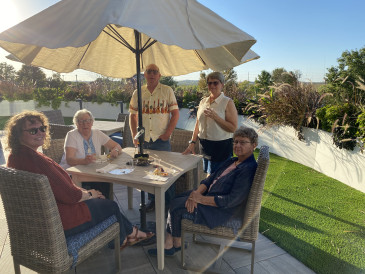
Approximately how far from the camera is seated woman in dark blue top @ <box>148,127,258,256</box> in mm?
1879

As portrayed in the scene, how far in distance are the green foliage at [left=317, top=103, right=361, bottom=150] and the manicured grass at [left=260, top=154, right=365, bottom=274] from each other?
2.33 ft

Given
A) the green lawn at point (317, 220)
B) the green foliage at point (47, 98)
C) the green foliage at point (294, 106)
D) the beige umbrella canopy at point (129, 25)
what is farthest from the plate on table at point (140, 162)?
the green foliage at point (47, 98)

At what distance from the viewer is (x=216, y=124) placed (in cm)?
275

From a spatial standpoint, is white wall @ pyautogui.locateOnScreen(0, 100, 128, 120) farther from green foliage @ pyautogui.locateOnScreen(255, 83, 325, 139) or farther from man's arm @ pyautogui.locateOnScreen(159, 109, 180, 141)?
man's arm @ pyautogui.locateOnScreen(159, 109, 180, 141)

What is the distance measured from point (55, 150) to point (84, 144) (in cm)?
51

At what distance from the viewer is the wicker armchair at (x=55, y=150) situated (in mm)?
2838

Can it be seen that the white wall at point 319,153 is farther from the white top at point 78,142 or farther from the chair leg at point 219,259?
the white top at point 78,142

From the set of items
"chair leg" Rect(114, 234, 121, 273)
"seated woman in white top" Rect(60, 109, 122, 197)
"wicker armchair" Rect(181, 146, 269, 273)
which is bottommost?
"chair leg" Rect(114, 234, 121, 273)

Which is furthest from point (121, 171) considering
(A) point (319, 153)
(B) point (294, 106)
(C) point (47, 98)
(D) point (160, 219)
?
(C) point (47, 98)

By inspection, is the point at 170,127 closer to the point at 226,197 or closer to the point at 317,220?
the point at 226,197

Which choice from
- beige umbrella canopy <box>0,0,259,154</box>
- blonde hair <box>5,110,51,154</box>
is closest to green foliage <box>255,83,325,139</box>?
beige umbrella canopy <box>0,0,259,154</box>

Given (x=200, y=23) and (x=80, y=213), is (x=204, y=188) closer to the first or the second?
(x=80, y=213)

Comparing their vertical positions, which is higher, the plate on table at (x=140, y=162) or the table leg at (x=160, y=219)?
the plate on table at (x=140, y=162)

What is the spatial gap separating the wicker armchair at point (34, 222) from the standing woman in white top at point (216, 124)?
1538 mm
